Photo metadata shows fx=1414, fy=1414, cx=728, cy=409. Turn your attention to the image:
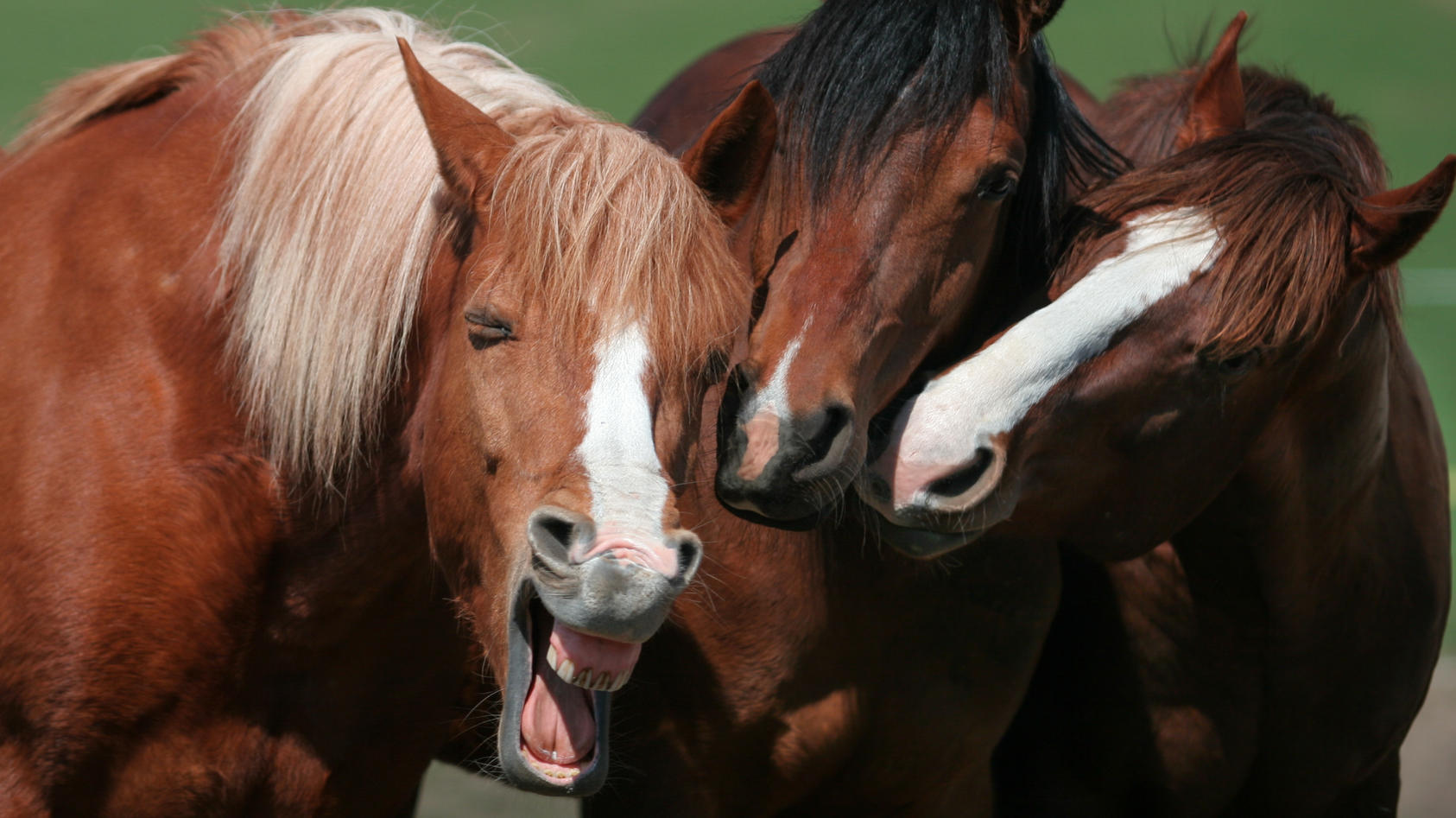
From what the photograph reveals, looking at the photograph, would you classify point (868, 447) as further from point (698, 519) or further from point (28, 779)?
point (28, 779)

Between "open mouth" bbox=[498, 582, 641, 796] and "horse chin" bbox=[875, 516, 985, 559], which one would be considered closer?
"open mouth" bbox=[498, 582, 641, 796]

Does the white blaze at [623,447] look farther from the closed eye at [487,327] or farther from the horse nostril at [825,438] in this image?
the horse nostril at [825,438]

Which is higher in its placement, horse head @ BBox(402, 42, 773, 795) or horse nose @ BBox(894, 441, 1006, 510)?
horse head @ BBox(402, 42, 773, 795)

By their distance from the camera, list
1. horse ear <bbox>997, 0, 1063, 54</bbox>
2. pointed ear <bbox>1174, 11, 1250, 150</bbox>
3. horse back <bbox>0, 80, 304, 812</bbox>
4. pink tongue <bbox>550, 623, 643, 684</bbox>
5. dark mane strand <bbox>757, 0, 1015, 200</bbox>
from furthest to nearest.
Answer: pointed ear <bbox>1174, 11, 1250, 150</bbox> → horse ear <bbox>997, 0, 1063, 54</bbox> → dark mane strand <bbox>757, 0, 1015, 200</bbox> → horse back <bbox>0, 80, 304, 812</bbox> → pink tongue <bbox>550, 623, 643, 684</bbox>

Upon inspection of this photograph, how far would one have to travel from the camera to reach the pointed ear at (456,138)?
196cm

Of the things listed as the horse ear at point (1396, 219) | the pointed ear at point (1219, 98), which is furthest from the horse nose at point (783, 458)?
the pointed ear at point (1219, 98)

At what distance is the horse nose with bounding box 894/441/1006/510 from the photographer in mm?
2209

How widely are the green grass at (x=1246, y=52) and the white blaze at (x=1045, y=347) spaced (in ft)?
12.7

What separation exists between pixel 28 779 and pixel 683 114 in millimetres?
2574

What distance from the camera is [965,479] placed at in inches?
88.0

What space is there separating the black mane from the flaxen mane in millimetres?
393

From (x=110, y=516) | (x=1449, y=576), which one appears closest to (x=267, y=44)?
(x=110, y=516)

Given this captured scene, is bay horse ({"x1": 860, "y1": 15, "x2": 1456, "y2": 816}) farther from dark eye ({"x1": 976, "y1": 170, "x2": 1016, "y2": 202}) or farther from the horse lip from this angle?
the horse lip

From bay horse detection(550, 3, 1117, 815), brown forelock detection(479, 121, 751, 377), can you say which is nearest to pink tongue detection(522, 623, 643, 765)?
brown forelock detection(479, 121, 751, 377)
